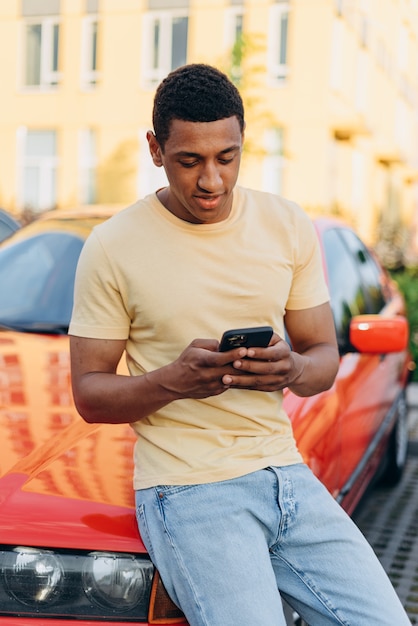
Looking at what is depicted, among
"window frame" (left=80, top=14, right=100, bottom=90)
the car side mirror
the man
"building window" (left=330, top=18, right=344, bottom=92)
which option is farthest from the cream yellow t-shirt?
"window frame" (left=80, top=14, right=100, bottom=90)

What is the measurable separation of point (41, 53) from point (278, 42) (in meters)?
6.59

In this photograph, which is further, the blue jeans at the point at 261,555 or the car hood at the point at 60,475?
the car hood at the point at 60,475

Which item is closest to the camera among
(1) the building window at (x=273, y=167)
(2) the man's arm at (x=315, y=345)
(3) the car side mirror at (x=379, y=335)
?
(2) the man's arm at (x=315, y=345)

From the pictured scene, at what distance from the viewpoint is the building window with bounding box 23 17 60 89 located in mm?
24766

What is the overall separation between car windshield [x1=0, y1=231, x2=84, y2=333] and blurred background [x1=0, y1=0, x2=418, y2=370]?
16310 mm

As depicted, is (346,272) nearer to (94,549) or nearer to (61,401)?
(61,401)

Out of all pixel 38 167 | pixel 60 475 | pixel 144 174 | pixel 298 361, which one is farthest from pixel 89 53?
pixel 298 361

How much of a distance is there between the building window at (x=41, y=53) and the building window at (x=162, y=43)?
262 centimetres

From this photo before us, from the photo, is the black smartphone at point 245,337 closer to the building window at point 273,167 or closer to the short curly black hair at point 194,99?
the short curly black hair at point 194,99

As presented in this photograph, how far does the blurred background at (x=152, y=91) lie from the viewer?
22.0 meters

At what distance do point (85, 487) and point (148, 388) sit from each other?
36 cm

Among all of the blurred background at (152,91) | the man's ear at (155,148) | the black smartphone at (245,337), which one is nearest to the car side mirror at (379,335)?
the man's ear at (155,148)

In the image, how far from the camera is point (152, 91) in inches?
921

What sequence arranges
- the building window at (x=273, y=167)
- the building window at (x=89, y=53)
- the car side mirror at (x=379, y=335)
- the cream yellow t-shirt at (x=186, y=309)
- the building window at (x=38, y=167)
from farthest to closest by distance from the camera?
the building window at (x=38, y=167), the building window at (x=89, y=53), the building window at (x=273, y=167), the car side mirror at (x=379, y=335), the cream yellow t-shirt at (x=186, y=309)
